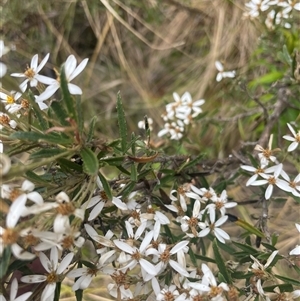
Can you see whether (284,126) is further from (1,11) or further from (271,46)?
(1,11)

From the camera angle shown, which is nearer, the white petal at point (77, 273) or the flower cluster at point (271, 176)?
the white petal at point (77, 273)

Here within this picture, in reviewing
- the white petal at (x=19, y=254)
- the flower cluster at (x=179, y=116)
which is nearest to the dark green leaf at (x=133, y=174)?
the white petal at (x=19, y=254)

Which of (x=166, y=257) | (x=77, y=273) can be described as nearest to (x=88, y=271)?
(x=77, y=273)

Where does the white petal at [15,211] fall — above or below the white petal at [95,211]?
above

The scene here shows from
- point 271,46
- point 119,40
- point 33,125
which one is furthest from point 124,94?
point 33,125

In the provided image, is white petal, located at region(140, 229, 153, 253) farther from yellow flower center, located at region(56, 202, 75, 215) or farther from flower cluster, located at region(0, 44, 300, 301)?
yellow flower center, located at region(56, 202, 75, 215)

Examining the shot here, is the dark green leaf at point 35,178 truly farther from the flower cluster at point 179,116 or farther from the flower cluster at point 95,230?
the flower cluster at point 179,116

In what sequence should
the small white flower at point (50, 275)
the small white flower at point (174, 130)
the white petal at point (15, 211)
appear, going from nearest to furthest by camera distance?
the white petal at point (15, 211), the small white flower at point (50, 275), the small white flower at point (174, 130)
